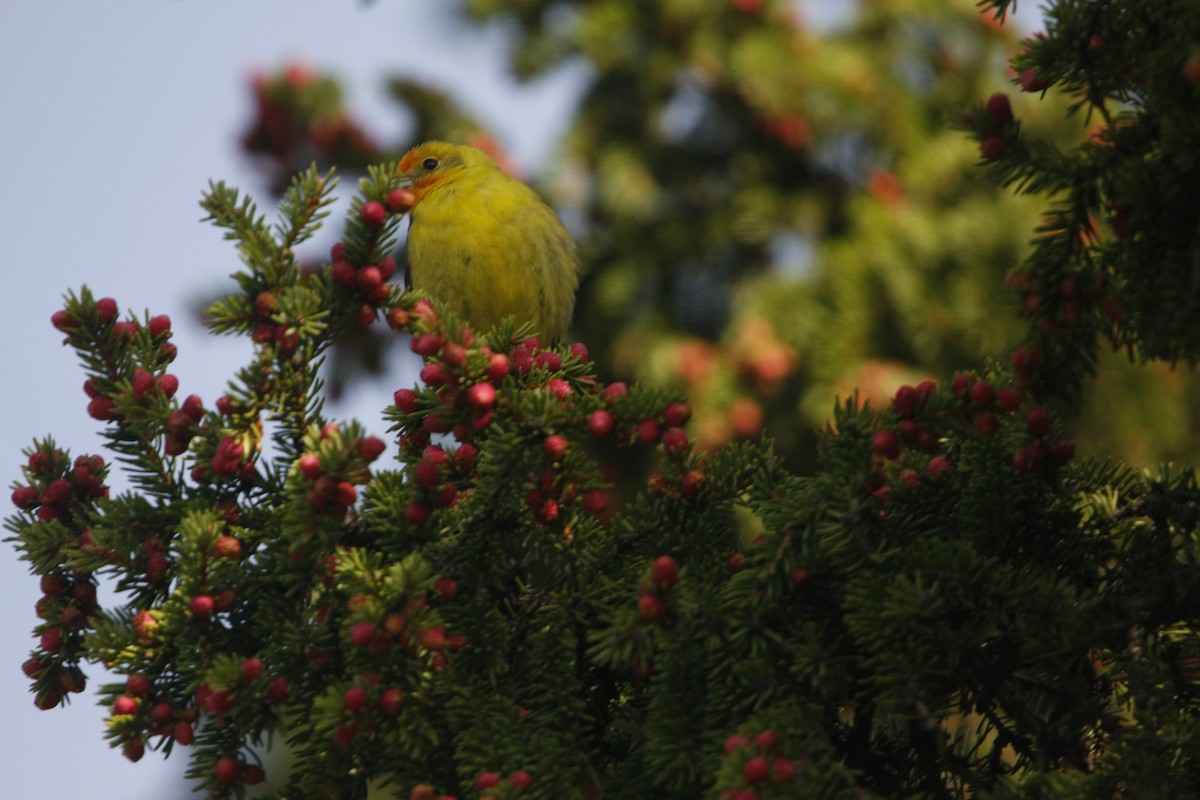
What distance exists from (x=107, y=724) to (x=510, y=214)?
2.64 meters

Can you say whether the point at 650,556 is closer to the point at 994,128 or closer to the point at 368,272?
the point at 368,272

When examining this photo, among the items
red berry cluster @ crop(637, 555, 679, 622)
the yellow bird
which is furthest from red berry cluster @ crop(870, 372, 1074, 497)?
the yellow bird

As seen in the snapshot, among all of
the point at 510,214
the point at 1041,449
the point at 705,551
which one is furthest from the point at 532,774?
the point at 510,214

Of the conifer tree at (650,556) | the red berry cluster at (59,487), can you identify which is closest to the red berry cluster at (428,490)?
the conifer tree at (650,556)

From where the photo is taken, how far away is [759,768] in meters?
1.54

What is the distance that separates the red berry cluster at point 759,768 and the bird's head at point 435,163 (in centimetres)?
335

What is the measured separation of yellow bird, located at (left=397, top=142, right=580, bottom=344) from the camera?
4.01 metres

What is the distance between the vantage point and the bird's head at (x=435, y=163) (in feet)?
15.3

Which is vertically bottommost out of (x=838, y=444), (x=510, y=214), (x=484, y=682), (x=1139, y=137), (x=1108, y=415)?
(x=484, y=682)

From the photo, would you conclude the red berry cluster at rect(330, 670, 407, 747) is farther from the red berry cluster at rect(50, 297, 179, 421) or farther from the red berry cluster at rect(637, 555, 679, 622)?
the red berry cluster at rect(50, 297, 179, 421)

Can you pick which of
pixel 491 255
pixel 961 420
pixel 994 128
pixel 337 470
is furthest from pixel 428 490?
pixel 491 255

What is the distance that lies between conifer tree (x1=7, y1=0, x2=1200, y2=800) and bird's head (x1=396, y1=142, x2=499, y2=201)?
258cm

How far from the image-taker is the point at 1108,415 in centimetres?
452

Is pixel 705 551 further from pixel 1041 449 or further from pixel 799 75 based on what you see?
pixel 799 75
